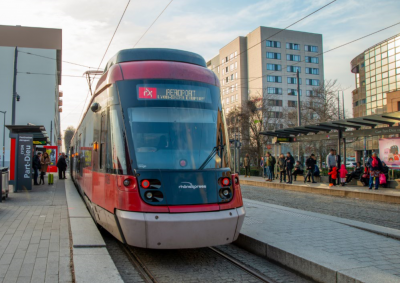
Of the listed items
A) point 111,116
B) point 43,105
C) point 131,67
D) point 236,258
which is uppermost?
point 43,105

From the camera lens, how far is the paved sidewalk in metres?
4.54

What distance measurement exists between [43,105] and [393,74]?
50.8 metres

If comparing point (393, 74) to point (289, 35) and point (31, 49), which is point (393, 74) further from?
point (31, 49)

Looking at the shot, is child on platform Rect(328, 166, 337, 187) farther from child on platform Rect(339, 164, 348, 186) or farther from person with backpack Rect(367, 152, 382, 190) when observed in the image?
person with backpack Rect(367, 152, 382, 190)

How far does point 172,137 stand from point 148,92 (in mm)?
774

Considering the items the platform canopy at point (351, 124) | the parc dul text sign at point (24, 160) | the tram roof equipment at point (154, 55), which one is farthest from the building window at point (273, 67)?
the tram roof equipment at point (154, 55)

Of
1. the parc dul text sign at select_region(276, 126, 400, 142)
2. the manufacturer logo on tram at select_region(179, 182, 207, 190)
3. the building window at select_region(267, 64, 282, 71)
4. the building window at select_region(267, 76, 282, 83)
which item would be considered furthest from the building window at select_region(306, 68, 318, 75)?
the manufacturer logo on tram at select_region(179, 182, 207, 190)

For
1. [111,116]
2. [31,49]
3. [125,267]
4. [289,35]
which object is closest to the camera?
[125,267]

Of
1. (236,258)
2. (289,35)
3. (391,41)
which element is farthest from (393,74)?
(236,258)

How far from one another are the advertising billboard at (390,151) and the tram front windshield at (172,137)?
12449 mm

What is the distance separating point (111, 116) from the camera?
18.8 feet

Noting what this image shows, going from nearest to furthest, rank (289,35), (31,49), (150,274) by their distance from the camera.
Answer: (150,274), (31,49), (289,35)

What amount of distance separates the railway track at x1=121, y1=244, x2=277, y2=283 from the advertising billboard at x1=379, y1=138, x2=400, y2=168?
12053 mm

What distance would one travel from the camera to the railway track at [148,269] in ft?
15.4
